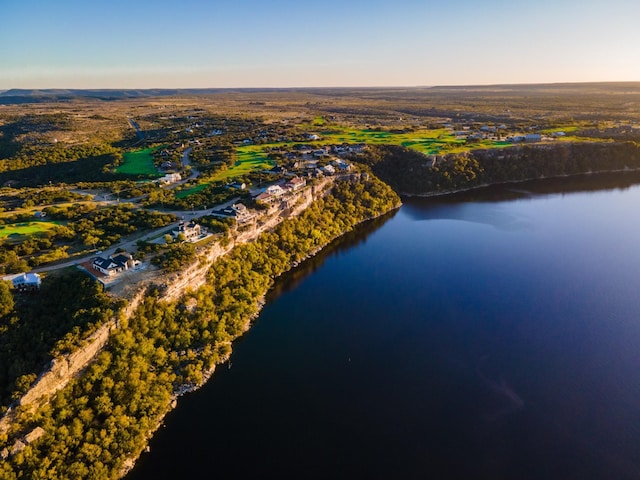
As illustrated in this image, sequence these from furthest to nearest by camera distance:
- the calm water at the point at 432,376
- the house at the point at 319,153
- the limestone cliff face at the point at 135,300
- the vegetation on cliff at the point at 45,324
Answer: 1. the house at the point at 319,153
2. the vegetation on cliff at the point at 45,324
3. the calm water at the point at 432,376
4. the limestone cliff face at the point at 135,300

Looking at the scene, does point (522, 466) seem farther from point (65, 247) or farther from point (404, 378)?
point (65, 247)

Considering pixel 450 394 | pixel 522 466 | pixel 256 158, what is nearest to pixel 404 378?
pixel 450 394

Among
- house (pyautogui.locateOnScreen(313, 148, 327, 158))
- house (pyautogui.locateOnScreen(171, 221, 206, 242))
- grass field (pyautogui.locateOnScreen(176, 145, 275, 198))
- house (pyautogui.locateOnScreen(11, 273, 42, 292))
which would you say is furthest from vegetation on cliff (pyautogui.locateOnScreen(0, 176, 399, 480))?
house (pyautogui.locateOnScreen(313, 148, 327, 158))

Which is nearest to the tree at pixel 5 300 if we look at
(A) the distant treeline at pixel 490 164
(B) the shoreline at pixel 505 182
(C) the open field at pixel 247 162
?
(C) the open field at pixel 247 162

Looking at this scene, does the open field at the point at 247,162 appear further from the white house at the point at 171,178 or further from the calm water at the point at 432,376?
the calm water at the point at 432,376

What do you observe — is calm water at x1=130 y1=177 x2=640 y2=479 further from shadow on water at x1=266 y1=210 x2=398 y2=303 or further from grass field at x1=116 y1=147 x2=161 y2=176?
grass field at x1=116 y1=147 x2=161 y2=176

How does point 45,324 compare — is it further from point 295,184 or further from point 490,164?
point 490,164

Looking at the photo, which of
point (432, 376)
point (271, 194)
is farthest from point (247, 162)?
point (432, 376)
